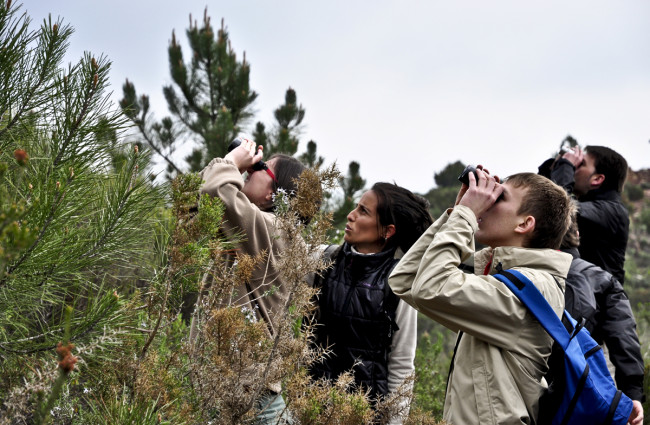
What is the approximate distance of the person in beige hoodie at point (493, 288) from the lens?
74.7 inches

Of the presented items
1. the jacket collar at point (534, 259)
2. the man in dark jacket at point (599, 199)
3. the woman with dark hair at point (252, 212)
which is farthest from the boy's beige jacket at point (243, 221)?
the man in dark jacket at point (599, 199)

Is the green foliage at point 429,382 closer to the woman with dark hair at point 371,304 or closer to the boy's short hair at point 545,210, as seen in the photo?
the woman with dark hair at point 371,304

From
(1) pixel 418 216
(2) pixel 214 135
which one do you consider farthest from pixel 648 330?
(1) pixel 418 216

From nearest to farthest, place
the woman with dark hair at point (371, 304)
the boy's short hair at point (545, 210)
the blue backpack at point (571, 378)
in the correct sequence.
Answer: the blue backpack at point (571, 378), the boy's short hair at point (545, 210), the woman with dark hair at point (371, 304)

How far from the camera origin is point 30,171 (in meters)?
1.73

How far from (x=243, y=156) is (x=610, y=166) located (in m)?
2.44

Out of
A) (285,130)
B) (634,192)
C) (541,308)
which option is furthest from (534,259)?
(634,192)

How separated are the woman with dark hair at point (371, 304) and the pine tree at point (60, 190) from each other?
98 cm

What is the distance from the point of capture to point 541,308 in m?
1.88

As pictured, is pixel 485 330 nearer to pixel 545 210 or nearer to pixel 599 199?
pixel 545 210

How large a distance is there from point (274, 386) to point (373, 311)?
0.94 metres

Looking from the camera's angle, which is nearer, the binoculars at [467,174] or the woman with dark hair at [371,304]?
the binoculars at [467,174]

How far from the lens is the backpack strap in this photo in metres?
1.86

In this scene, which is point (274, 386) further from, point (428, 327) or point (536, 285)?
point (428, 327)
